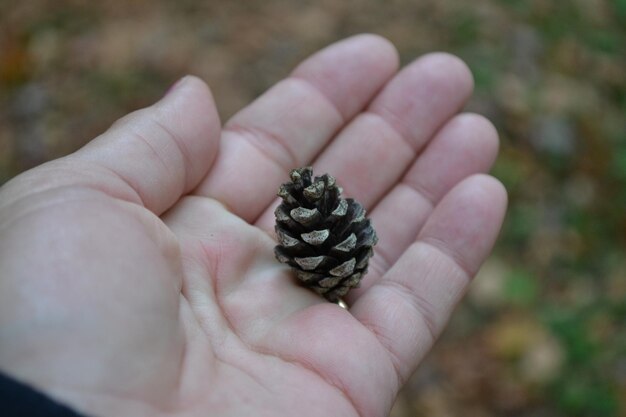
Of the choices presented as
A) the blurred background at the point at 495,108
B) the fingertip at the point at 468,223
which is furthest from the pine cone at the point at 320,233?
the blurred background at the point at 495,108

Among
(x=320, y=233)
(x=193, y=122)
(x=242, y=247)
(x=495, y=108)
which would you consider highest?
(x=193, y=122)

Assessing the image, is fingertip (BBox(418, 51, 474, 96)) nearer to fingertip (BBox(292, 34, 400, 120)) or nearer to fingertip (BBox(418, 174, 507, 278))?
fingertip (BBox(292, 34, 400, 120))

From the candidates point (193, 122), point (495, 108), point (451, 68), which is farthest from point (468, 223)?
point (495, 108)

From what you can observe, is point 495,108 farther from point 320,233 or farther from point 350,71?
point 320,233

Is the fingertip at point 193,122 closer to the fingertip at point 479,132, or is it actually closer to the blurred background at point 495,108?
the fingertip at point 479,132

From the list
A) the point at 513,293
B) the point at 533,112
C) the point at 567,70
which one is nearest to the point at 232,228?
the point at 513,293

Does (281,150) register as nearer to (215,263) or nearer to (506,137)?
(215,263)
